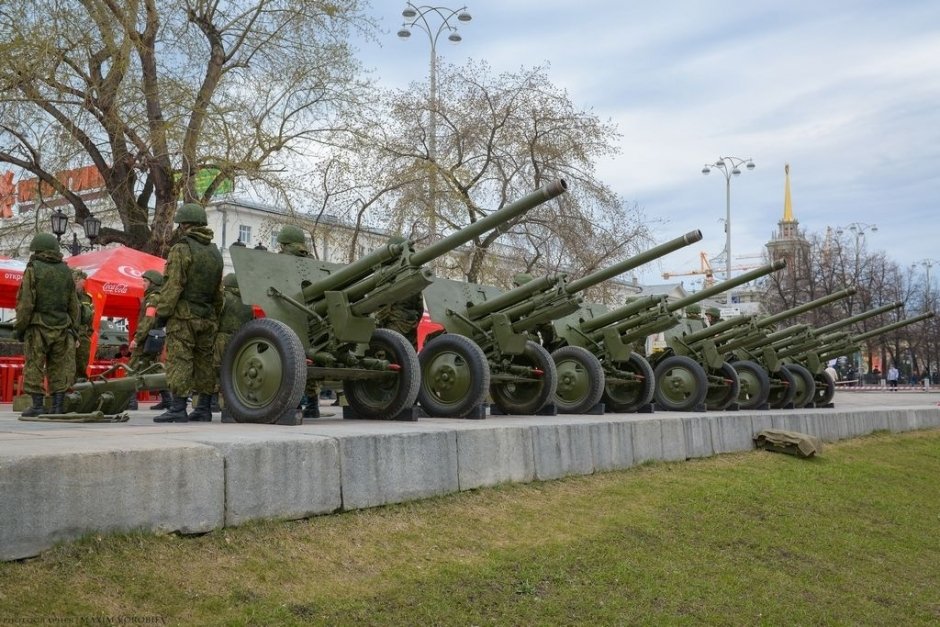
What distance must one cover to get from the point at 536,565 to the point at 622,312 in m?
7.44

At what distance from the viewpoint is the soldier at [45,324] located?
8.40 meters

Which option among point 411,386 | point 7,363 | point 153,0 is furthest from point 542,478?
point 153,0

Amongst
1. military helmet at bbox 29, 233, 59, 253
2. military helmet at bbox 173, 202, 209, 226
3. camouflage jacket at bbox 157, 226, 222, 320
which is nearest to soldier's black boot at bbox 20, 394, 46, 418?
military helmet at bbox 29, 233, 59, 253

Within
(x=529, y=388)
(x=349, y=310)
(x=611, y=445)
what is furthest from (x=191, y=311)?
(x=529, y=388)

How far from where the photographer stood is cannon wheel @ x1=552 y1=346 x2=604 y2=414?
36.2ft

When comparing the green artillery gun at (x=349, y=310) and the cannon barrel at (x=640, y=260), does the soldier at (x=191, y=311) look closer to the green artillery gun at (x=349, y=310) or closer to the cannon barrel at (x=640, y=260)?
the green artillery gun at (x=349, y=310)

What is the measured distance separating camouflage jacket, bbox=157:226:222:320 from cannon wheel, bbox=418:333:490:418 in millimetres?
1958

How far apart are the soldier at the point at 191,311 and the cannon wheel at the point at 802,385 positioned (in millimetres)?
12227

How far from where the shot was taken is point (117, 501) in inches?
163

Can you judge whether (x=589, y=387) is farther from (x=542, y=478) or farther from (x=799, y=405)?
(x=799, y=405)

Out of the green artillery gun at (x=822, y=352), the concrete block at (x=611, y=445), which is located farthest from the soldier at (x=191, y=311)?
the green artillery gun at (x=822, y=352)

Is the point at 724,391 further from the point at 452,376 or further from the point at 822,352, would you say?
the point at 452,376

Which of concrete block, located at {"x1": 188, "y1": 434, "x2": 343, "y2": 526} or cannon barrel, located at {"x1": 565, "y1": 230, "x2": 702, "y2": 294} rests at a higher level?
cannon barrel, located at {"x1": 565, "y1": 230, "x2": 702, "y2": 294}

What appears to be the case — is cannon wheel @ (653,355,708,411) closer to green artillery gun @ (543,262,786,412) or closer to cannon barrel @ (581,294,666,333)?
green artillery gun @ (543,262,786,412)
